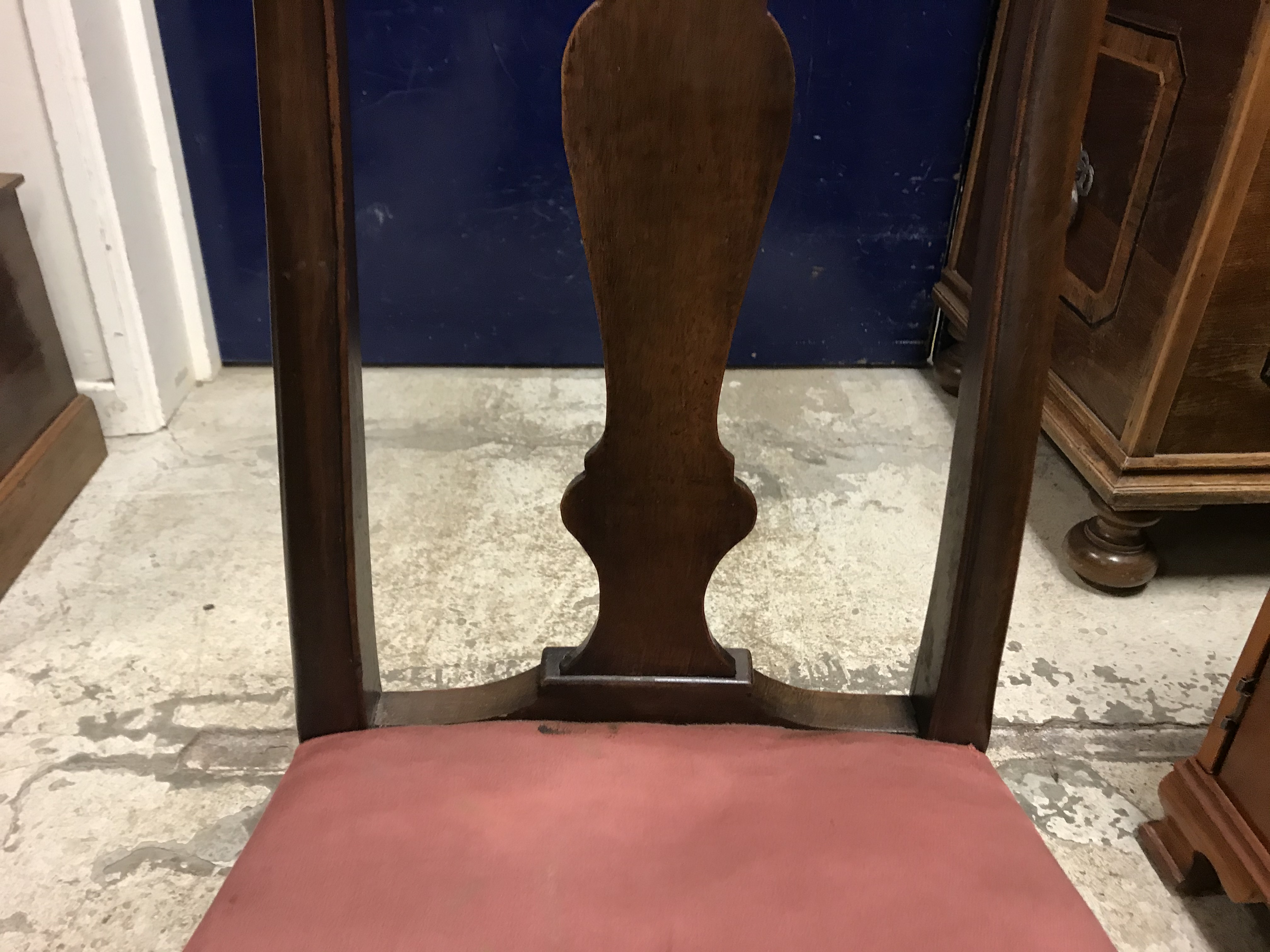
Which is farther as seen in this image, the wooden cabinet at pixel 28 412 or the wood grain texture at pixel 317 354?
the wooden cabinet at pixel 28 412

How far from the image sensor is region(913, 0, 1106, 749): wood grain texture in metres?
0.47

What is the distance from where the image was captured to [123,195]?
5.32 feet

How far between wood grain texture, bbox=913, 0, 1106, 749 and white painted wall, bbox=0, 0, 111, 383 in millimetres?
1512

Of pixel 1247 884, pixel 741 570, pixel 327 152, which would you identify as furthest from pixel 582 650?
pixel 741 570

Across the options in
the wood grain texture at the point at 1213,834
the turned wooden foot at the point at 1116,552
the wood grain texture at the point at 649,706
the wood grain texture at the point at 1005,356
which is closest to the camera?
the wood grain texture at the point at 1005,356

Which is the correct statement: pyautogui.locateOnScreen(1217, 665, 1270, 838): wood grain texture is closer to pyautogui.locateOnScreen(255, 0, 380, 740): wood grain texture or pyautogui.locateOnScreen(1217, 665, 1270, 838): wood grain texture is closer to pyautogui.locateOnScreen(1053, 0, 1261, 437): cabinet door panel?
pyautogui.locateOnScreen(1053, 0, 1261, 437): cabinet door panel

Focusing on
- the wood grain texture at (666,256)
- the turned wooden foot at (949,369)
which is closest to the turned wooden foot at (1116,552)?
the turned wooden foot at (949,369)

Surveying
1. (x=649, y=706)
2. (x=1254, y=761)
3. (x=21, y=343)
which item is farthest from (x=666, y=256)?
(x=21, y=343)

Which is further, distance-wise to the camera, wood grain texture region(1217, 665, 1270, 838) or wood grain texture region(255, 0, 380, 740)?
wood grain texture region(1217, 665, 1270, 838)

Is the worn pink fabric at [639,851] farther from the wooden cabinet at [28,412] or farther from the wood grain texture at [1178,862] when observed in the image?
the wooden cabinet at [28,412]

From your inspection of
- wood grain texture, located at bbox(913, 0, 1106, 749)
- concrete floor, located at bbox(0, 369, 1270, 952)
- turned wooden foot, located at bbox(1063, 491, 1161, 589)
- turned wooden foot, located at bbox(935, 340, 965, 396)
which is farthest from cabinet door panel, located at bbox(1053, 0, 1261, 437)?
wood grain texture, located at bbox(913, 0, 1106, 749)

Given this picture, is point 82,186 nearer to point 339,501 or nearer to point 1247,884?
point 339,501

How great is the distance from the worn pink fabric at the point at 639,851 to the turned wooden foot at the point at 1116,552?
0.92 m

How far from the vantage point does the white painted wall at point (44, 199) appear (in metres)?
1.43
